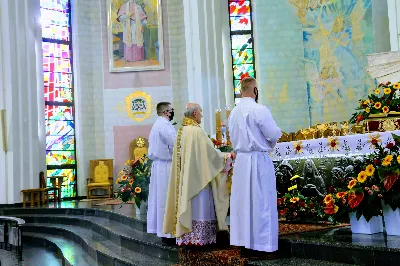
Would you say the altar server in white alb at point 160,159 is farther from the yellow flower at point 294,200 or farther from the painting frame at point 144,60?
the painting frame at point 144,60

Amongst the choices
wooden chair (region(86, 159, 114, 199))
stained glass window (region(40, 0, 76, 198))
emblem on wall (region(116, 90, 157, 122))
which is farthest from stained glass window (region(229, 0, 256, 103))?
stained glass window (region(40, 0, 76, 198))

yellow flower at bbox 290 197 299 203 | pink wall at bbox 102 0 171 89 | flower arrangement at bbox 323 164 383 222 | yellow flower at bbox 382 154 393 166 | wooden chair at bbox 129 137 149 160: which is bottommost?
yellow flower at bbox 290 197 299 203

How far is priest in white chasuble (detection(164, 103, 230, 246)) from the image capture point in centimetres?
589

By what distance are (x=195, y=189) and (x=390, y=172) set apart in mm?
2151

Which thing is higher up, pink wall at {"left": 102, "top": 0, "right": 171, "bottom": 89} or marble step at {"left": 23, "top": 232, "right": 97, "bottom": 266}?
pink wall at {"left": 102, "top": 0, "right": 171, "bottom": 89}

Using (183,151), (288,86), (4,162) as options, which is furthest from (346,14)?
(4,162)

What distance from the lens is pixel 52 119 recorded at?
1608 centimetres

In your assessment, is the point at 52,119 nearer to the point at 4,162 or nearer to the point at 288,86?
the point at 4,162

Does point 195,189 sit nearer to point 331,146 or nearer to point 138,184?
point 331,146

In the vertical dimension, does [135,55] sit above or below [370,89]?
above

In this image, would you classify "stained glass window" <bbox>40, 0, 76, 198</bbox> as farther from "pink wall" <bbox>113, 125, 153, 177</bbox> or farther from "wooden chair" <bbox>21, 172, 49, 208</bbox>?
"wooden chair" <bbox>21, 172, 49, 208</bbox>

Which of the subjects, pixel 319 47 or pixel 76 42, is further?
pixel 76 42

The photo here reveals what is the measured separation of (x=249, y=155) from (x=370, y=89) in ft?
22.2

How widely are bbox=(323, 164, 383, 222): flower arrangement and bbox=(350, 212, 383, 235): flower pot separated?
171mm
